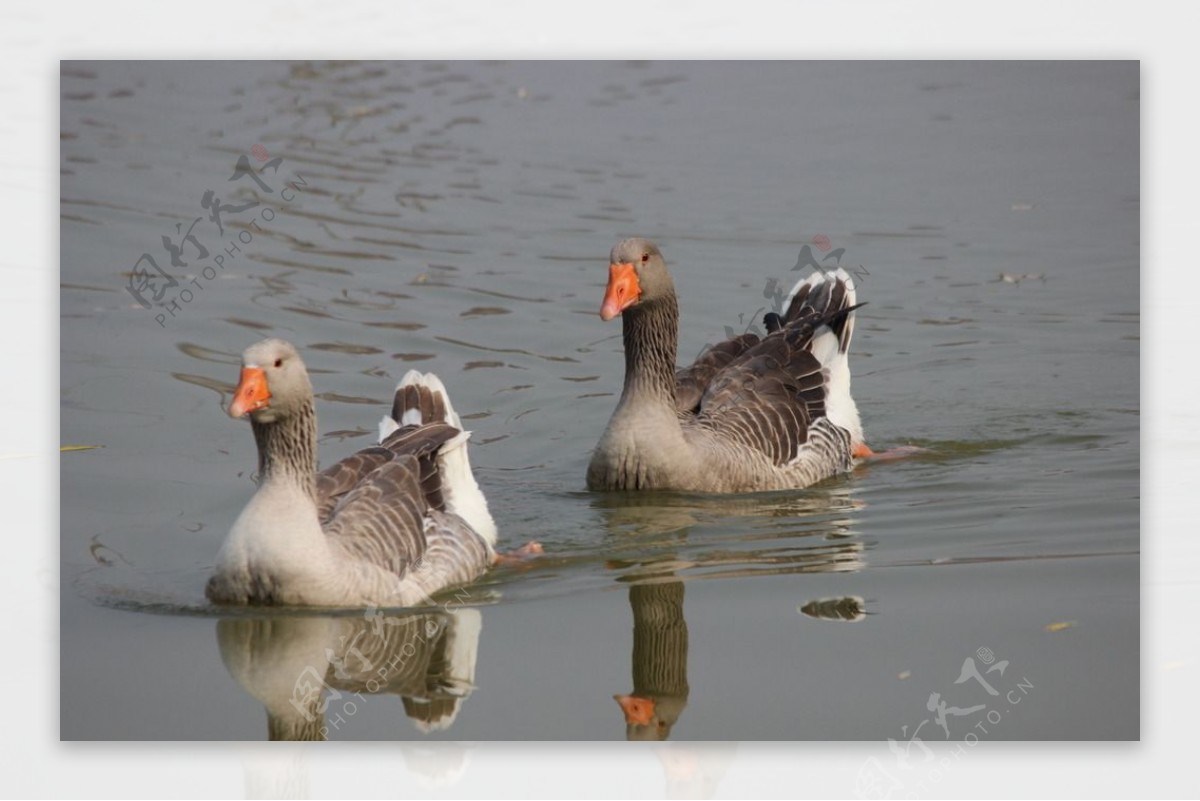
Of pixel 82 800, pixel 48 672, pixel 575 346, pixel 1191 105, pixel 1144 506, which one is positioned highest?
pixel 1191 105

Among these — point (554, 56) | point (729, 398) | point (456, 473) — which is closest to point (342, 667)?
point (456, 473)

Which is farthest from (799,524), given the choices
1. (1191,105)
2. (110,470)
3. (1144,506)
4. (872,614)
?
(110,470)

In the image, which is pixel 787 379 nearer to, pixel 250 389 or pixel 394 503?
pixel 394 503

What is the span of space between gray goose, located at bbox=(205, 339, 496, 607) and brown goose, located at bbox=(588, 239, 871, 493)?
1.21 meters

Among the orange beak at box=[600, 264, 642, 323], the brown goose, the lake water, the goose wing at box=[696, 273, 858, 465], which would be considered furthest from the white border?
the goose wing at box=[696, 273, 858, 465]

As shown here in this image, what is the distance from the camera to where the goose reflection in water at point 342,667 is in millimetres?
7570

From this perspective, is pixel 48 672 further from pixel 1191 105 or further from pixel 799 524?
pixel 1191 105

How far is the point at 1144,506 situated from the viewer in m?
8.08

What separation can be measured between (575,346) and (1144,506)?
562 centimetres

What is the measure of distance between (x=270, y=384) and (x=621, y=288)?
2.67m

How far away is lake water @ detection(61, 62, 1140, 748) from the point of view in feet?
25.6

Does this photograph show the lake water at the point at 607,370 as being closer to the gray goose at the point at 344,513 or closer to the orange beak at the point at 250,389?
the gray goose at the point at 344,513

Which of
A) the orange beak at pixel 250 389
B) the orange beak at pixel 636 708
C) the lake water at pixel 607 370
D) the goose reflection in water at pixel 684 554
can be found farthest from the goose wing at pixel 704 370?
the orange beak at pixel 250 389

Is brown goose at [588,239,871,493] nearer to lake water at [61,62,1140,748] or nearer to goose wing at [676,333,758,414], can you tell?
goose wing at [676,333,758,414]
